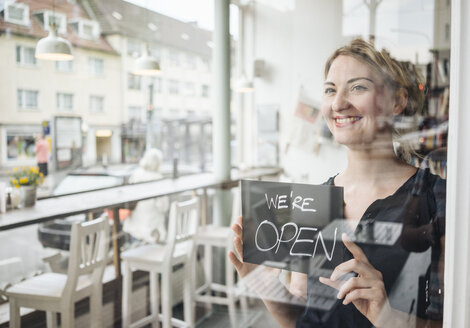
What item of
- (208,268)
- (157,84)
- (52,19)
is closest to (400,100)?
(208,268)

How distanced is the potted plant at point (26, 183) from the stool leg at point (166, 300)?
3.29ft

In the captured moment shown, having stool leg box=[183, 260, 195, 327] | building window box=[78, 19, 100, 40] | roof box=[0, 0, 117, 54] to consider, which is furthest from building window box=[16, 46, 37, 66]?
stool leg box=[183, 260, 195, 327]

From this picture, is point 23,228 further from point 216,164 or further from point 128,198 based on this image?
point 216,164

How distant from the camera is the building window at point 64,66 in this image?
350 cm

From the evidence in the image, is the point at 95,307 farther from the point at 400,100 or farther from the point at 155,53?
the point at 155,53

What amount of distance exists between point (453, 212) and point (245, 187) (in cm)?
66

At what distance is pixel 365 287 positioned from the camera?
121 cm

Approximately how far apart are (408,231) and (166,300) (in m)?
2.12

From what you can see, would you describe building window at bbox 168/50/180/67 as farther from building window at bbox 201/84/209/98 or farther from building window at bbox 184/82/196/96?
building window at bbox 201/84/209/98

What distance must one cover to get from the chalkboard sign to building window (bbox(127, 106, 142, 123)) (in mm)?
3025

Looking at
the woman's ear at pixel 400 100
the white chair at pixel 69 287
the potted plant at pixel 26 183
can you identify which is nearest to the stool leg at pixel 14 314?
the white chair at pixel 69 287

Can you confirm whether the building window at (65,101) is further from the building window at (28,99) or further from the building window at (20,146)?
the building window at (20,146)

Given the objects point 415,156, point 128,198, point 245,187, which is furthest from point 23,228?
point 415,156

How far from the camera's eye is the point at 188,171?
4.23m
